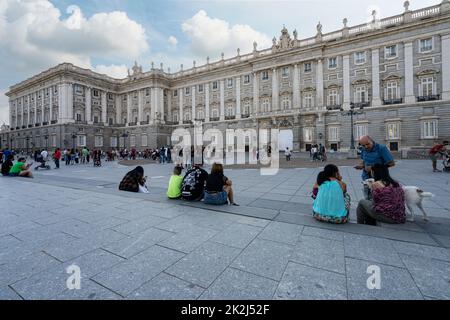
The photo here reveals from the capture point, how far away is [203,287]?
2.26 m

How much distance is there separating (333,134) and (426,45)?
1484 centimetres

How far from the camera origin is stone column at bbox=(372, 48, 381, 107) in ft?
99.3

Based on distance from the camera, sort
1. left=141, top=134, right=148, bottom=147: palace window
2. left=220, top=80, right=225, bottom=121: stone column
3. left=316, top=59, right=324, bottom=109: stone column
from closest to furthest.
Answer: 1. left=316, top=59, right=324, bottom=109: stone column
2. left=220, top=80, right=225, bottom=121: stone column
3. left=141, top=134, right=148, bottom=147: palace window

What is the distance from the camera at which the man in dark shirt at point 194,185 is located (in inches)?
229

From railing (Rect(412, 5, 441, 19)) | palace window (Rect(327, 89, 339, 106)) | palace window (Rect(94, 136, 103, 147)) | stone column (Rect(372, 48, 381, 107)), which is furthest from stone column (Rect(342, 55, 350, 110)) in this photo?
palace window (Rect(94, 136, 103, 147))

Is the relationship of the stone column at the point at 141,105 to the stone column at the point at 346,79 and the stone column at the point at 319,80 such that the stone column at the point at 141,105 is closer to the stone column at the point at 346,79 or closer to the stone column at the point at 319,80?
the stone column at the point at 319,80

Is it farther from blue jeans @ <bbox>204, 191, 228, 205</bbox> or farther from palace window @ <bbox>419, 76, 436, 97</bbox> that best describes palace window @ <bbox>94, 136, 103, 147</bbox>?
palace window @ <bbox>419, 76, 436, 97</bbox>

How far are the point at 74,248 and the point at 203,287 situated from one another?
2.17 m

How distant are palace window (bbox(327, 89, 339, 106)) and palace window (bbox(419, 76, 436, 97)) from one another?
9.57m

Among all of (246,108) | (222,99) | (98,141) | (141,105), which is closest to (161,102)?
(141,105)

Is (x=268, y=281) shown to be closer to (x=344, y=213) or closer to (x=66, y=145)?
(x=344, y=213)

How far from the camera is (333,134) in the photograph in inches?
1293

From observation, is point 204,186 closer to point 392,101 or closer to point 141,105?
point 392,101
